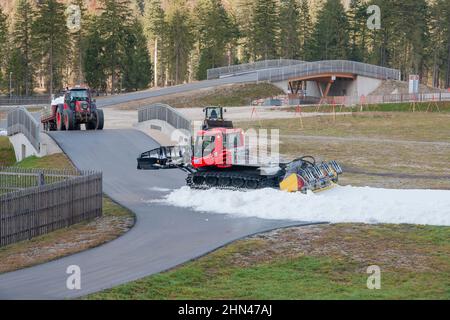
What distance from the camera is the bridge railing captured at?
8275cm

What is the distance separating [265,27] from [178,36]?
14036mm

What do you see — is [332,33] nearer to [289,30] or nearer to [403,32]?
[289,30]

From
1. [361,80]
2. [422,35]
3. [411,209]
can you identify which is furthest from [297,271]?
[422,35]

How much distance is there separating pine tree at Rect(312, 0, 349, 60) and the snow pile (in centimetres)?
8964

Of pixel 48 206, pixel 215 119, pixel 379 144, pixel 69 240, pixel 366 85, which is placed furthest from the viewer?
pixel 366 85

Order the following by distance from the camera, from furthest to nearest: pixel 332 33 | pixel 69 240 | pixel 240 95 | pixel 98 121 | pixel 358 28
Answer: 1. pixel 332 33
2. pixel 358 28
3. pixel 240 95
4. pixel 98 121
5. pixel 69 240

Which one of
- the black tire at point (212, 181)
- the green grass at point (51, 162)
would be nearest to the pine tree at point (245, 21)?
the green grass at point (51, 162)

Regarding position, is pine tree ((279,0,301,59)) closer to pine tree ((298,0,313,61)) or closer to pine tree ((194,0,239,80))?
pine tree ((298,0,313,61))

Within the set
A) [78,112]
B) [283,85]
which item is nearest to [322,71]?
[283,85]

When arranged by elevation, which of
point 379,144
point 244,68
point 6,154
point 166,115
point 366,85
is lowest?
point 6,154

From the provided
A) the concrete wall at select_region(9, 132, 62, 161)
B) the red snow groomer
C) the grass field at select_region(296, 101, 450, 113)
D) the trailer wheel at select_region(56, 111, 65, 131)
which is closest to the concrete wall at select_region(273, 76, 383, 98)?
the grass field at select_region(296, 101, 450, 113)

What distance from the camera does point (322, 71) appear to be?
8469 cm

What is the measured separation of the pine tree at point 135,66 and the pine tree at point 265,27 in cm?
1750

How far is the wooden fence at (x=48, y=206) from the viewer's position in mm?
20359
